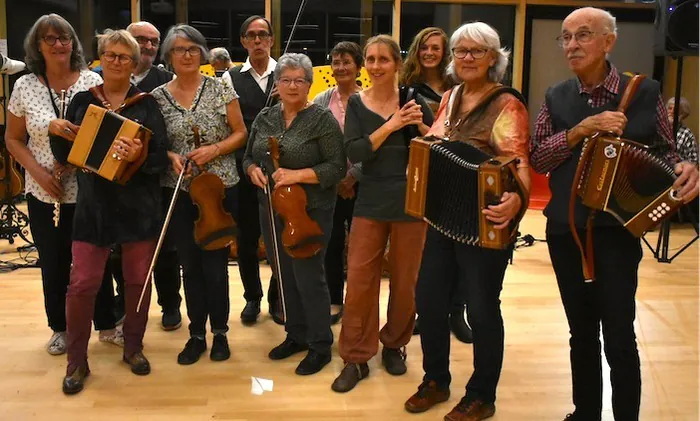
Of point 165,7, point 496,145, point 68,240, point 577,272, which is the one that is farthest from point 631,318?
point 165,7

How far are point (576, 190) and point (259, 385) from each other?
1.63 m

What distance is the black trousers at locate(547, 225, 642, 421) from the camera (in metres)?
2.15

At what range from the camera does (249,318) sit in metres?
3.77

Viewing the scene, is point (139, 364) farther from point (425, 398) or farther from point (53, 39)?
point (53, 39)

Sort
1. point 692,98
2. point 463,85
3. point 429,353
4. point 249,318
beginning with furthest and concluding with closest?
point 692,98 < point 249,318 < point 429,353 < point 463,85

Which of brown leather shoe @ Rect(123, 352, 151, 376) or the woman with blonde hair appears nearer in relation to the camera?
the woman with blonde hair

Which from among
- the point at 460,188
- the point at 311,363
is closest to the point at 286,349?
the point at 311,363

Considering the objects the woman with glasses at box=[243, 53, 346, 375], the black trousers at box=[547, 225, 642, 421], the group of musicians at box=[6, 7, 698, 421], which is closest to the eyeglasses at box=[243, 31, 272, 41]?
the group of musicians at box=[6, 7, 698, 421]

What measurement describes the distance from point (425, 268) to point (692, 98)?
21.2ft

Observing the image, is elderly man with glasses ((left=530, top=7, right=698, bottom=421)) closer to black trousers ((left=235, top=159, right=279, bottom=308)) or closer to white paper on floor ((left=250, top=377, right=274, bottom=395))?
white paper on floor ((left=250, top=377, right=274, bottom=395))

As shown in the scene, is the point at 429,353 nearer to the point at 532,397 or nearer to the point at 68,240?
the point at 532,397

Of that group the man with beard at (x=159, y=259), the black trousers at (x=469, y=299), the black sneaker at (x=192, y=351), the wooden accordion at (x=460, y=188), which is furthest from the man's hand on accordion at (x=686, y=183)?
the man with beard at (x=159, y=259)

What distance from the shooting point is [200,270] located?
10.3 feet

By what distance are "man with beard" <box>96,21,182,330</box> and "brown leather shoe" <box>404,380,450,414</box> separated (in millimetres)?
1534
